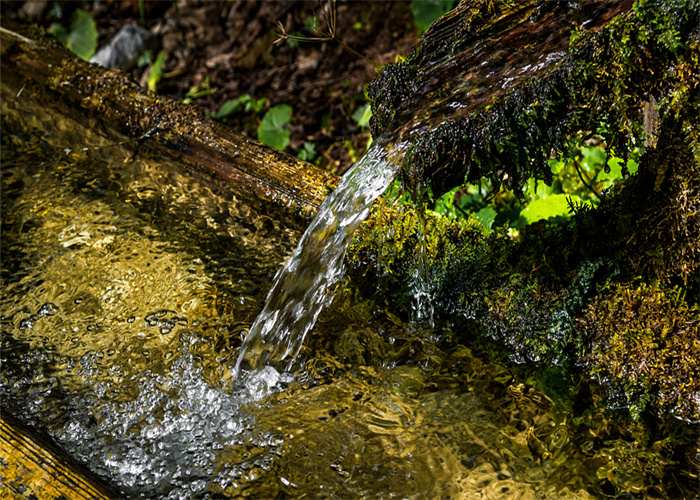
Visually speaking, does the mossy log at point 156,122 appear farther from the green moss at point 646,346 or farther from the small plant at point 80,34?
the small plant at point 80,34

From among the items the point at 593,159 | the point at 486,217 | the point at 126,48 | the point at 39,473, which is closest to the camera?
the point at 39,473

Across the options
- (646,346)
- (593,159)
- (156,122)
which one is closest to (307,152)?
(156,122)

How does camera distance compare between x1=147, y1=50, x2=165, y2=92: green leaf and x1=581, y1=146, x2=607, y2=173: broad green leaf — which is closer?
x1=581, y1=146, x2=607, y2=173: broad green leaf

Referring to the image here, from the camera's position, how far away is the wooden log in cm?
155

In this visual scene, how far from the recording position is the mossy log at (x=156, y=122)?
8.42ft

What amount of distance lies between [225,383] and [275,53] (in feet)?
10.8

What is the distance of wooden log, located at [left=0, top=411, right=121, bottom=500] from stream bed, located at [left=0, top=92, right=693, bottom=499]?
159 mm

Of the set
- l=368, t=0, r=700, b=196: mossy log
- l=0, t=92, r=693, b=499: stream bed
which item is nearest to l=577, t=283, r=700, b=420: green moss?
l=0, t=92, r=693, b=499: stream bed

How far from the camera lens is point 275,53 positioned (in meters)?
4.63

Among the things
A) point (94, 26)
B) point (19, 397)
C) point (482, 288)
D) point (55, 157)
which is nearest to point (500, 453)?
point (482, 288)

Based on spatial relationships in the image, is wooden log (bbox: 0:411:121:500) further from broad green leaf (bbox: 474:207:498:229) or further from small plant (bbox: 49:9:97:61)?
small plant (bbox: 49:9:97:61)

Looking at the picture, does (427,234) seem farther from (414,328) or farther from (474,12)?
(474,12)

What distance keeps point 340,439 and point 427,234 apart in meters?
0.90

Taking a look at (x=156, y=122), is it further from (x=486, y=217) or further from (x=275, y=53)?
(x=275, y=53)
